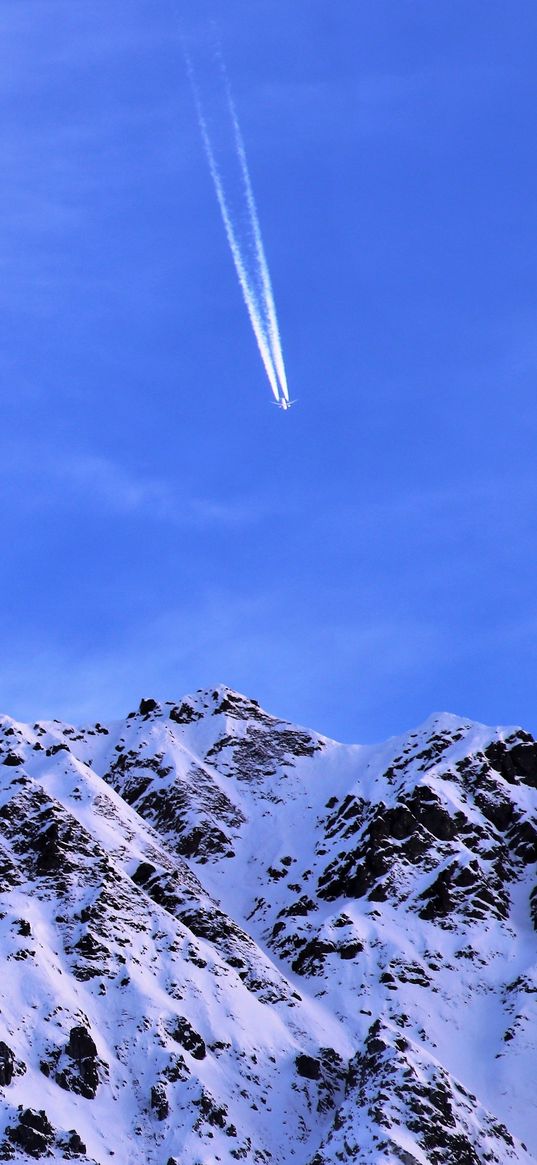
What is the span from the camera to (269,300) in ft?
577

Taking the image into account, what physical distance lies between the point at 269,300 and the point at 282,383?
26.8 feet

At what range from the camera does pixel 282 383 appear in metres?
179
